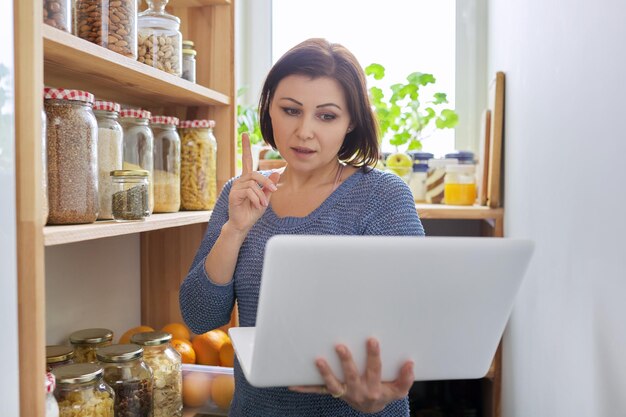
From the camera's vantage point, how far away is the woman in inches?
42.4

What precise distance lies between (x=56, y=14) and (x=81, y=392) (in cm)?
58

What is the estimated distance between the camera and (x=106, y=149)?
3.67ft

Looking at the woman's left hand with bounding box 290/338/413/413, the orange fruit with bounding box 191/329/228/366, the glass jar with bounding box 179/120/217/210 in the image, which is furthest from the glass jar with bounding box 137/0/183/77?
the woman's left hand with bounding box 290/338/413/413

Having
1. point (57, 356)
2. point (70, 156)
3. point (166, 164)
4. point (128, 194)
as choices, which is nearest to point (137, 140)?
point (166, 164)

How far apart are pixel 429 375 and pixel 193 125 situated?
2.99 feet

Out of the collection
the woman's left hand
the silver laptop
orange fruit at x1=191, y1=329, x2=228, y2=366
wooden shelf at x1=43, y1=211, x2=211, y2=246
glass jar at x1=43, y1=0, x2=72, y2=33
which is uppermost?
glass jar at x1=43, y1=0, x2=72, y2=33

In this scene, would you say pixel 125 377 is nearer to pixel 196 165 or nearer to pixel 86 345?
pixel 86 345

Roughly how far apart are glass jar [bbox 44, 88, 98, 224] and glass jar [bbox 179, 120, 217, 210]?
1.54 feet

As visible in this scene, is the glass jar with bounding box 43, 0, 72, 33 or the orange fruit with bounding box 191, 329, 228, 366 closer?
the glass jar with bounding box 43, 0, 72, 33

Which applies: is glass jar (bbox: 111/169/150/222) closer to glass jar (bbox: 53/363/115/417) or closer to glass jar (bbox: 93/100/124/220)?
glass jar (bbox: 93/100/124/220)

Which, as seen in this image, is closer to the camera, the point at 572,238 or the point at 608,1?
the point at 608,1

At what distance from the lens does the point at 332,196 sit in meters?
1.14

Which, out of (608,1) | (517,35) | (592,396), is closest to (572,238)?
(592,396)

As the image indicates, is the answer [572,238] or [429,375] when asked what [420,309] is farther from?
[572,238]
